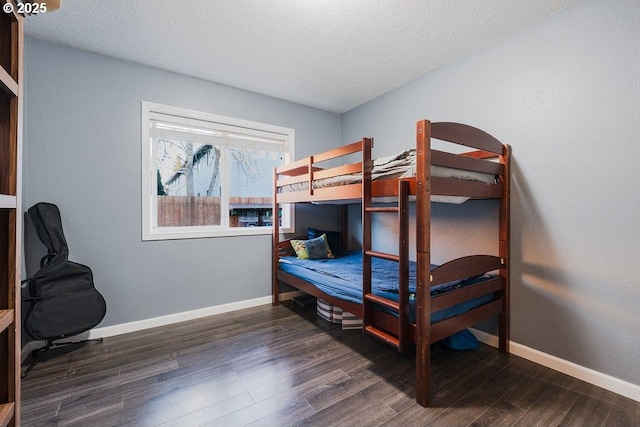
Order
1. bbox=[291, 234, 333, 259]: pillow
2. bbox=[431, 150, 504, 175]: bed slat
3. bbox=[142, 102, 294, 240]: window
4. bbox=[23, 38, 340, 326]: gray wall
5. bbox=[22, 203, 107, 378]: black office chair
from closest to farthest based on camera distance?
1. bbox=[431, 150, 504, 175]: bed slat
2. bbox=[22, 203, 107, 378]: black office chair
3. bbox=[23, 38, 340, 326]: gray wall
4. bbox=[142, 102, 294, 240]: window
5. bbox=[291, 234, 333, 259]: pillow

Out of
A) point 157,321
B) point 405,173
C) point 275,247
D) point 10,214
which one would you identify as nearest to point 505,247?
point 405,173

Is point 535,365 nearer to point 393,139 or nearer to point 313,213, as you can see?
point 393,139

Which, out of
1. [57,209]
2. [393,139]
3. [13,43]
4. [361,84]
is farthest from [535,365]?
[57,209]

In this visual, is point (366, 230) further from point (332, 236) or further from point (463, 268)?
point (332, 236)

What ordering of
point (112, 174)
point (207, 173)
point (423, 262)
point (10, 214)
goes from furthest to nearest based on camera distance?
point (207, 173) < point (112, 174) < point (423, 262) < point (10, 214)

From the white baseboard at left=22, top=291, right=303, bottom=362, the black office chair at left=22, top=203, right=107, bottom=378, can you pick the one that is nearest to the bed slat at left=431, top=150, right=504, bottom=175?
the white baseboard at left=22, top=291, right=303, bottom=362

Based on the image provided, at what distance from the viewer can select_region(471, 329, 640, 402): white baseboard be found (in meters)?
1.62

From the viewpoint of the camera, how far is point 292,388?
169cm

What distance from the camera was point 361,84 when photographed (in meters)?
2.96

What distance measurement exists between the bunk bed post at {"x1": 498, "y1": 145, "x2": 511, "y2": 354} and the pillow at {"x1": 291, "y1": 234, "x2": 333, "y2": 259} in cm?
171

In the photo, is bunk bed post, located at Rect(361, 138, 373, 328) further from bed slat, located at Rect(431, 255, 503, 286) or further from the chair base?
the chair base

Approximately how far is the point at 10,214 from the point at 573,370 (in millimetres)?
2993

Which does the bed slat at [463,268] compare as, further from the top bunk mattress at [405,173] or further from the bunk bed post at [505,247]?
the top bunk mattress at [405,173]

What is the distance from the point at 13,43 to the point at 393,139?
9.43 ft
